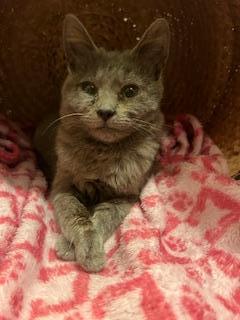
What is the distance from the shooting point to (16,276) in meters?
1.16

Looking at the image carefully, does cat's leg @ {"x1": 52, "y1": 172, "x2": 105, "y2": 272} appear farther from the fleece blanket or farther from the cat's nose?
the cat's nose

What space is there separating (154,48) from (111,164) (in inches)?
15.8

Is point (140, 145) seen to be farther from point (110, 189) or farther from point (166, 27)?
point (166, 27)

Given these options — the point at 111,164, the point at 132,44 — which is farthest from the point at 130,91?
the point at 132,44

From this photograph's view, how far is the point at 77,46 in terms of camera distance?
1533 mm

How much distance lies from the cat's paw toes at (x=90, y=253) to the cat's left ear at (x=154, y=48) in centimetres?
58

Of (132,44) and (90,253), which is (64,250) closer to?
(90,253)

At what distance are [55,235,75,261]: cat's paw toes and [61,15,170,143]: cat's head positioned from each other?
34 centimetres

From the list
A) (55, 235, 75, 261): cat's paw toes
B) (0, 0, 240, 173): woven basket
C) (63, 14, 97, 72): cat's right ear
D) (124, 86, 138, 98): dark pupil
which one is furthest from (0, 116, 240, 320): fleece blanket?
(63, 14, 97, 72): cat's right ear

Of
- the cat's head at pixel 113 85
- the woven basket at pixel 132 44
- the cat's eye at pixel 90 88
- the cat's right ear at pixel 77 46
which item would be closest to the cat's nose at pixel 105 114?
the cat's head at pixel 113 85

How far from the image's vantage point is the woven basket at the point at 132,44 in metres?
1.80

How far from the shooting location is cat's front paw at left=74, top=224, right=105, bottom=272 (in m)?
1.28

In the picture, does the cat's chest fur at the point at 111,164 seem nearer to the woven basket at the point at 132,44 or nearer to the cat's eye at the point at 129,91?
the cat's eye at the point at 129,91

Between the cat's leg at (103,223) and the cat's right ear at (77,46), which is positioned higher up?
the cat's right ear at (77,46)
